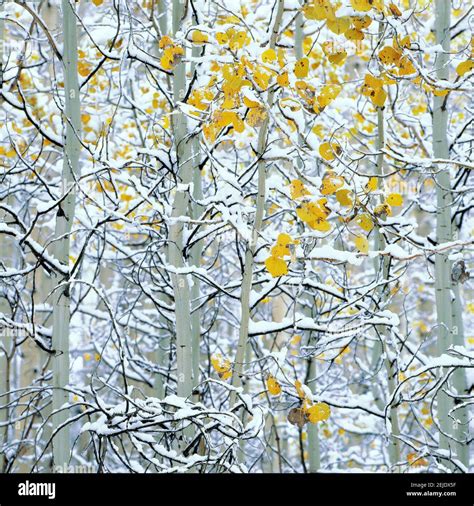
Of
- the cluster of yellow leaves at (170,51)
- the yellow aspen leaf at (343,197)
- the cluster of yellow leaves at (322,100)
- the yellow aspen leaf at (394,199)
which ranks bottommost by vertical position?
the yellow aspen leaf at (343,197)

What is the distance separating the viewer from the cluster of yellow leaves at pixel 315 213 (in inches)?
116

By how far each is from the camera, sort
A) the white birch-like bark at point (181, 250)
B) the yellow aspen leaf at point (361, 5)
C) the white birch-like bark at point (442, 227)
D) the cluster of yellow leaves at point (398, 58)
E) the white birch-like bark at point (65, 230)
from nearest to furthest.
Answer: the yellow aspen leaf at point (361, 5) → the cluster of yellow leaves at point (398, 58) → the white birch-like bark at point (65, 230) → the white birch-like bark at point (181, 250) → the white birch-like bark at point (442, 227)

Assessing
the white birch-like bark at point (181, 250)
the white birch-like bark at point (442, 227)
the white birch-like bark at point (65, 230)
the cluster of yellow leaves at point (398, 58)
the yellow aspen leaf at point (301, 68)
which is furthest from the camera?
the white birch-like bark at point (442, 227)

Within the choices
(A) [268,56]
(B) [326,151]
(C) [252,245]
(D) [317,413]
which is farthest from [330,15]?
(D) [317,413]

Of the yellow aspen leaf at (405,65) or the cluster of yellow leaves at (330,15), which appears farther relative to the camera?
the yellow aspen leaf at (405,65)

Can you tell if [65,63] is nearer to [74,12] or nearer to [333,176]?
[74,12]

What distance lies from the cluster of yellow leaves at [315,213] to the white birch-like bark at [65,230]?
1328 mm

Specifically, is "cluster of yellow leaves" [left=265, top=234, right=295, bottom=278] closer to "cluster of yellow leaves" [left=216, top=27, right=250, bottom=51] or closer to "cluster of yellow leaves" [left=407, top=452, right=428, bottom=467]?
"cluster of yellow leaves" [left=216, top=27, right=250, bottom=51]

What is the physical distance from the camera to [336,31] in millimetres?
2842

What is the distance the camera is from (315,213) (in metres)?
2.96

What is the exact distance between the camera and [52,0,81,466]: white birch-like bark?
149 inches

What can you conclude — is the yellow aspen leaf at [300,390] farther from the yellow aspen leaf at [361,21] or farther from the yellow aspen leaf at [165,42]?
the yellow aspen leaf at [165,42]

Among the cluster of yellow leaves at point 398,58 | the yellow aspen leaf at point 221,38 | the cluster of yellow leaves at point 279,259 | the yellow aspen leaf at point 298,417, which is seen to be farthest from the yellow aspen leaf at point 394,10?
the yellow aspen leaf at point 298,417
